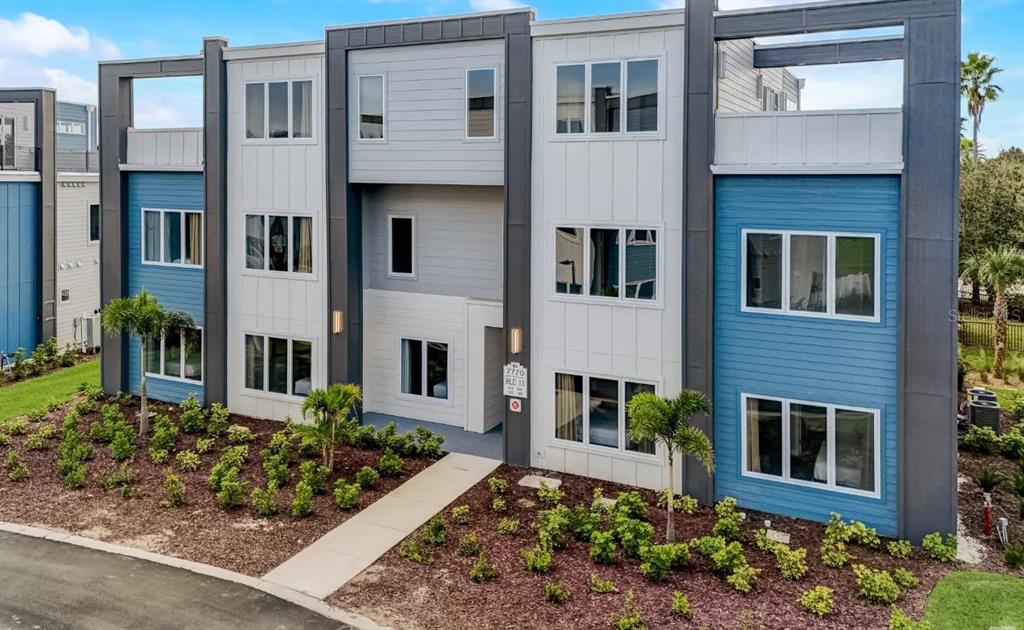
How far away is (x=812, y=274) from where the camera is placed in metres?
13.0

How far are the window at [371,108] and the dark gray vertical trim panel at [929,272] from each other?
32.8 ft

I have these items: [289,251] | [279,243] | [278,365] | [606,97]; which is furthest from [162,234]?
[606,97]

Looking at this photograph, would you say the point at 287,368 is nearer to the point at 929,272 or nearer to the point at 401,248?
the point at 401,248

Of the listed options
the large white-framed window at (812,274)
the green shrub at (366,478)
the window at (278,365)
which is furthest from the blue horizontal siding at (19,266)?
the large white-framed window at (812,274)

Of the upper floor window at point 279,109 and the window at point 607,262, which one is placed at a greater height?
the upper floor window at point 279,109

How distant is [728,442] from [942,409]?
3.32 meters

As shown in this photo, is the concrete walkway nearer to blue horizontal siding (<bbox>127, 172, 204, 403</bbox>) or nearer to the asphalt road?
the asphalt road

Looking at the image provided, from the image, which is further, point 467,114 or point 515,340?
point 467,114

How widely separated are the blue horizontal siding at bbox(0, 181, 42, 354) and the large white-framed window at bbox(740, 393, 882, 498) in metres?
22.4

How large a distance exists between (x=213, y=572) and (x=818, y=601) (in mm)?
8174

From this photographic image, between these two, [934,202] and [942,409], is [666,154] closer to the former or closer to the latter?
[934,202]

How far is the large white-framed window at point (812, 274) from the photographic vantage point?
495 inches

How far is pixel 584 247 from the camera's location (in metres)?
15.0

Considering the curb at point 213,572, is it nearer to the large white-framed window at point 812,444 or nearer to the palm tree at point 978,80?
the large white-framed window at point 812,444
